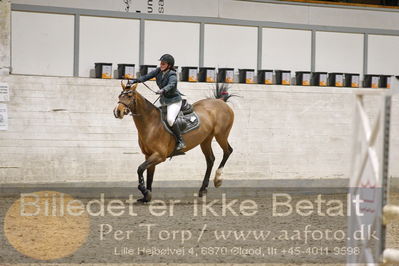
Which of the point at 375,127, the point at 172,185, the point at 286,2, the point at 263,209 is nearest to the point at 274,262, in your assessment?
the point at 375,127

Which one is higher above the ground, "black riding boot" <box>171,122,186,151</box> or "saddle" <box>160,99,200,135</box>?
"saddle" <box>160,99,200,135</box>

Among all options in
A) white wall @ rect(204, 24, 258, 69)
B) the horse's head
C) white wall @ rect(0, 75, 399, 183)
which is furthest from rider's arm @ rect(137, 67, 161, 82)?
white wall @ rect(204, 24, 258, 69)

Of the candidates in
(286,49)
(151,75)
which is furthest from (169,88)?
(286,49)

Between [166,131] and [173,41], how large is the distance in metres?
2.45

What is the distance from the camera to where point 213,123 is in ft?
31.3

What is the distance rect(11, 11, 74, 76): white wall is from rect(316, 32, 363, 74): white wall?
4.62 m

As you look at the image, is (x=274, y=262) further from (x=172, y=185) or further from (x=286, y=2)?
(x=286, y=2)

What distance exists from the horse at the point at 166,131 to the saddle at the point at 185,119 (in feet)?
0.19

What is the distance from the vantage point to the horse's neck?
850cm

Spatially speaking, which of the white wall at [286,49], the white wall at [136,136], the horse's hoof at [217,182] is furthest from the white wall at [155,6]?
the horse's hoof at [217,182]

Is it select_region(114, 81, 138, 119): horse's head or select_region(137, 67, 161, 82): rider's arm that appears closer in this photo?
select_region(114, 81, 138, 119): horse's head

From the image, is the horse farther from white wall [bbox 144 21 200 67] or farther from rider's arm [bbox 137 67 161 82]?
white wall [bbox 144 21 200 67]

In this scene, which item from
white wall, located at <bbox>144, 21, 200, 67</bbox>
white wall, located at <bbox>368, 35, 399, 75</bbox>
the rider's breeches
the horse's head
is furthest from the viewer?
white wall, located at <bbox>368, 35, 399, 75</bbox>

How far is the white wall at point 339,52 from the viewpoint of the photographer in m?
11.5
